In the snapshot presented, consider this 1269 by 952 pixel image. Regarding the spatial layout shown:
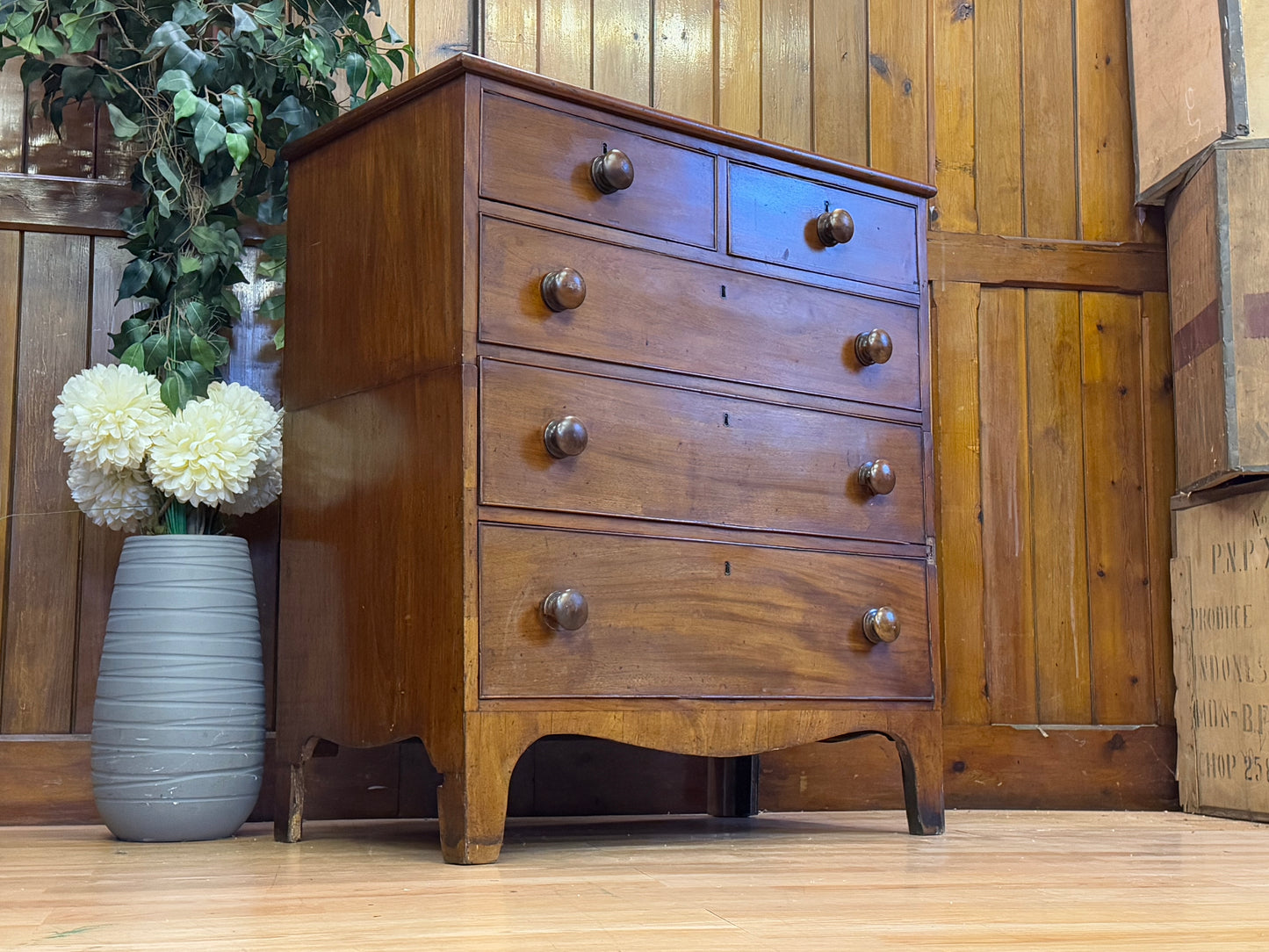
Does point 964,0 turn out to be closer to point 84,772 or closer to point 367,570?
A: point 367,570

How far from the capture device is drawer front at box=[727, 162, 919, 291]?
6.20 ft

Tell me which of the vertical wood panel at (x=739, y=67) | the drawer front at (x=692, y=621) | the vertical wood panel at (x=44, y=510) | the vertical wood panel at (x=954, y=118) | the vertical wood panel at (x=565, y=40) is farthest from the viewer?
the vertical wood panel at (x=954, y=118)

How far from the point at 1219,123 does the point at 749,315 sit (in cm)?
115

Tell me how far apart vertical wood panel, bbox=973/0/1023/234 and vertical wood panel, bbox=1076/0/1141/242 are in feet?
0.45

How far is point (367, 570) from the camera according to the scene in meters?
1.69

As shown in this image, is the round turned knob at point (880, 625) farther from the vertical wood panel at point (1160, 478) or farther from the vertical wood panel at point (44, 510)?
the vertical wood panel at point (44, 510)

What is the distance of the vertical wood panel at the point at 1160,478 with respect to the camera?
2602 mm

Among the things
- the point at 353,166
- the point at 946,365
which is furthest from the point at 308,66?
the point at 946,365

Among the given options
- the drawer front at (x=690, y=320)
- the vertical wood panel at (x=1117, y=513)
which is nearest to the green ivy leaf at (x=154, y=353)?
the drawer front at (x=690, y=320)

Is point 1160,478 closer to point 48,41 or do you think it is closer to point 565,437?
point 565,437

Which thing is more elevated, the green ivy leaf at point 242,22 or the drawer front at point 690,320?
the green ivy leaf at point 242,22

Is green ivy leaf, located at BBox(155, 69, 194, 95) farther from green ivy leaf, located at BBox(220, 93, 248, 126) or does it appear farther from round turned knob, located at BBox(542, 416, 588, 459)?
round turned knob, located at BBox(542, 416, 588, 459)

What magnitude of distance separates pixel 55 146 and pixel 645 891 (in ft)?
5.20

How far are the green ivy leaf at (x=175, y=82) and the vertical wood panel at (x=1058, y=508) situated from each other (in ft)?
5.31
